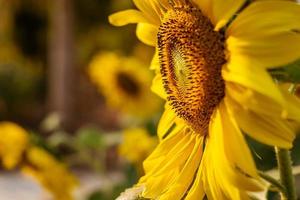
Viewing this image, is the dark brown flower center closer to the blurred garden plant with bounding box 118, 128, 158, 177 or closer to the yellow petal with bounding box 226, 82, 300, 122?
the blurred garden plant with bounding box 118, 128, 158, 177

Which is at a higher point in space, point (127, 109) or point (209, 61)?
point (209, 61)

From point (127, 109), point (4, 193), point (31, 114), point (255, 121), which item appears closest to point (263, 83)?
point (255, 121)

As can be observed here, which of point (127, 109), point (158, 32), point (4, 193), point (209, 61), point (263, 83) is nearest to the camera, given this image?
point (263, 83)

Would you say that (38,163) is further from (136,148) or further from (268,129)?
(268,129)

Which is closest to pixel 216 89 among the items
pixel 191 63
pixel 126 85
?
pixel 191 63

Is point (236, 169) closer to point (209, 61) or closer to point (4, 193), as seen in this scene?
point (209, 61)

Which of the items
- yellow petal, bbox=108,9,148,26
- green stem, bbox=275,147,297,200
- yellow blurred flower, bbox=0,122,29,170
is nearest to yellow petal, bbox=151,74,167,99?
yellow petal, bbox=108,9,148,26

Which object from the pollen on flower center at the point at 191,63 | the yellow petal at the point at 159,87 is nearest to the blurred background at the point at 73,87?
the yellow petal at the point at 159,87
